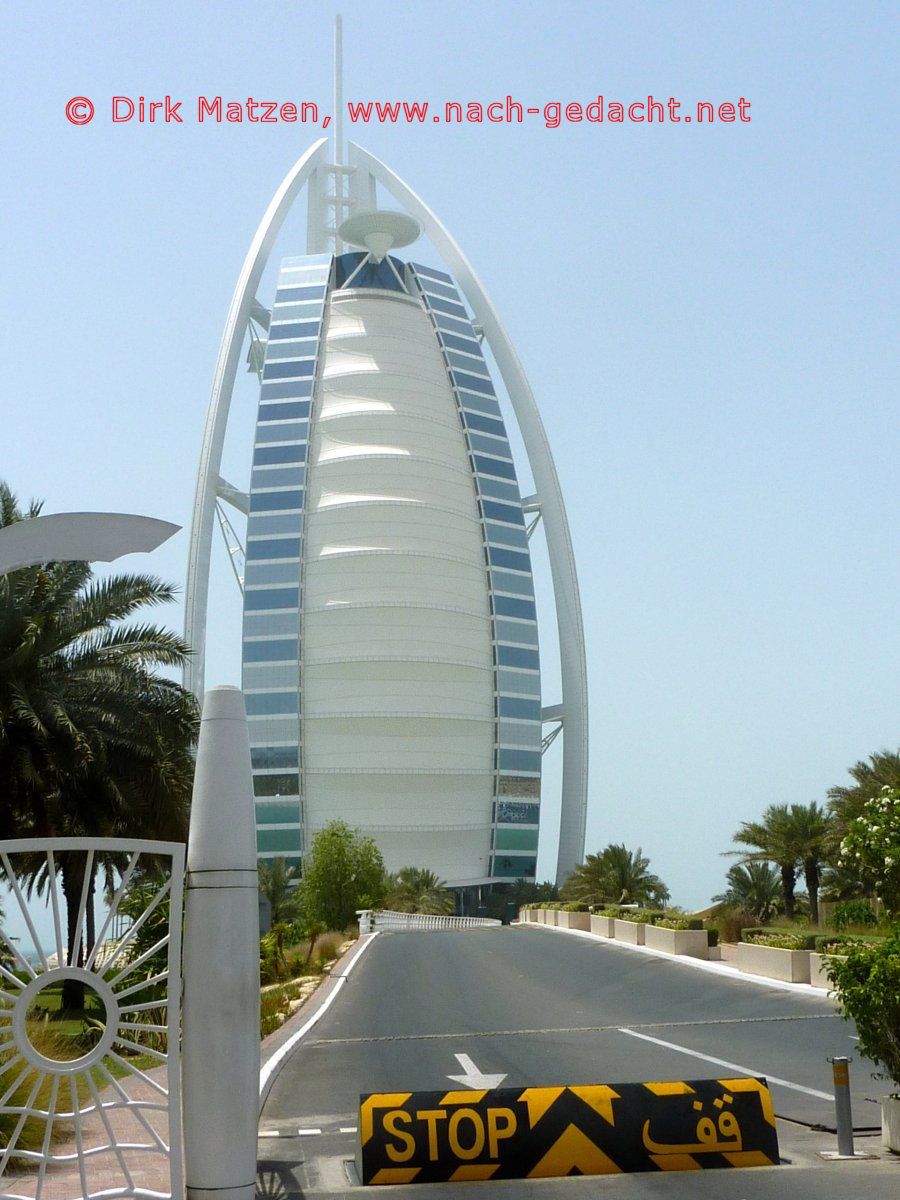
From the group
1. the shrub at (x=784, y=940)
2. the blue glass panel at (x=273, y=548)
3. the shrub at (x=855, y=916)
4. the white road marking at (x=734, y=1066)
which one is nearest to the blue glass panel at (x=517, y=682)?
the blue glass panel at (x=273, y=548)

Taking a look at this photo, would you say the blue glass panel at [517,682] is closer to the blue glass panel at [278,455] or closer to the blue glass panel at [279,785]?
the blue glass panel at [279,785]

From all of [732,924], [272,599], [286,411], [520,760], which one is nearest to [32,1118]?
[732,924]

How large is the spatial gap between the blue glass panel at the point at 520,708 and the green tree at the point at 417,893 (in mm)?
14979

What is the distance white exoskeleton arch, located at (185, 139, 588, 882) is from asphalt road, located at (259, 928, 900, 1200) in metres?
68.2

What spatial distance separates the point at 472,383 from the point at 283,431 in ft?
59.7

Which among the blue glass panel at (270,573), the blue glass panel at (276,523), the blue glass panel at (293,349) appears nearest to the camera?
the blue glass panel at (270,573)

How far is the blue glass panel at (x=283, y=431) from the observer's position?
114 metres

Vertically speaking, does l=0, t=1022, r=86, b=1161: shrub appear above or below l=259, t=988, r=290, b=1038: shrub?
above

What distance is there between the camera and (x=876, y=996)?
35.4 feet

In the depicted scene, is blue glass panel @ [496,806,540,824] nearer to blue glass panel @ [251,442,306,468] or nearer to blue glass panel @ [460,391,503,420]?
blue glass panel @ [251,442,306,468]

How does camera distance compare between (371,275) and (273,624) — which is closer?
(273,624)

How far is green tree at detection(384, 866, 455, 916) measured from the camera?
310 ft

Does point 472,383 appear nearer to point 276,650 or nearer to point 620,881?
point 276,650

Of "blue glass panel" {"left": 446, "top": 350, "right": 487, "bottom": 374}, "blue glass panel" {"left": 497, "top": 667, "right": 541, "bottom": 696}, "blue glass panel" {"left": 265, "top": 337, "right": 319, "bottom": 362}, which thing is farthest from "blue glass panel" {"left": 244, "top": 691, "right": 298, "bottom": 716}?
"blue glass panel" {"left": 446, "top": 350, "right": 487, "bottom": 374}
